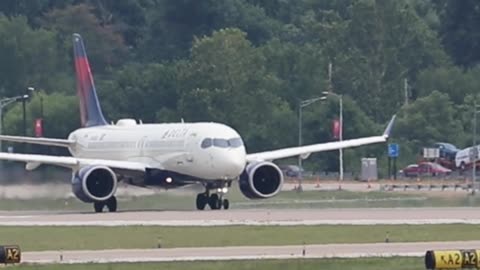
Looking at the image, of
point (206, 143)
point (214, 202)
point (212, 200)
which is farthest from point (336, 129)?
point (214, 202)

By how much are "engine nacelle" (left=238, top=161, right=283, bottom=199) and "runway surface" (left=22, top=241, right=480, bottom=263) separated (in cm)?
2490

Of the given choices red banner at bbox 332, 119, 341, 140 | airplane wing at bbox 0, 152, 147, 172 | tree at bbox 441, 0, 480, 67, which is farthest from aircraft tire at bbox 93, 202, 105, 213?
tree at bbox 441, 0, 480, 67

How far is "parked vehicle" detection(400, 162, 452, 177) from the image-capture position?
115125 millimetres

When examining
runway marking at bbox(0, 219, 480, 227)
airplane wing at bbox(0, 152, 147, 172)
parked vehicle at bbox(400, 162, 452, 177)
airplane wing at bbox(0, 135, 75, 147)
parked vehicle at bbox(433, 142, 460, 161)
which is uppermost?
parked vehicle at bbox(433, 142, 460, 161)

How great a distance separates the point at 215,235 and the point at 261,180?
21.6 metres

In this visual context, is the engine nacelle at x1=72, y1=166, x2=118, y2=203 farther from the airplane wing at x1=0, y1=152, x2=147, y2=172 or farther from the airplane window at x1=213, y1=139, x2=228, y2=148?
the airplane window at x1=213, y1=139, x2=228, y2=148

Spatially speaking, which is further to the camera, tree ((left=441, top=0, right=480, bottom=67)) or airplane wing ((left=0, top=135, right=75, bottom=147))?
tree ((left=441, top=0, right=480, bottom=67))

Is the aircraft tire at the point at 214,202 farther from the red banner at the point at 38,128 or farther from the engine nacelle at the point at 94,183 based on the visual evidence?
the red banner at the point at 38,128

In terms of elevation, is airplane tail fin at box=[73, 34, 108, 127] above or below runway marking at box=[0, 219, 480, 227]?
above

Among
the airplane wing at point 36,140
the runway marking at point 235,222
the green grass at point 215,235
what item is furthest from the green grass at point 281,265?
the airplane wing at point 36,140

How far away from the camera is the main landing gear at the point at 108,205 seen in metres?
70.6

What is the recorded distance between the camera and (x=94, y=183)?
70562 mm

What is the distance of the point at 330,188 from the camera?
94250 mm

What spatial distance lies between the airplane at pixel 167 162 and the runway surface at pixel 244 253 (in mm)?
22789
